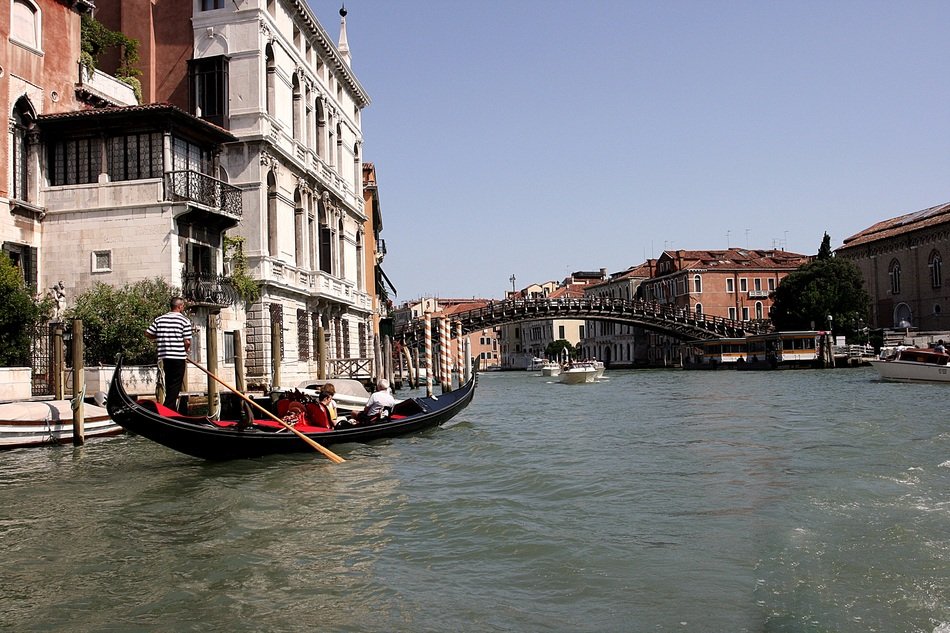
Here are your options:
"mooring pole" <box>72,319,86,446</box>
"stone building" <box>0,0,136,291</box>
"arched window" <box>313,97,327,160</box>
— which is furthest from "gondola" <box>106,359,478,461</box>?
"arched window" <box>313,97,327,160</box>

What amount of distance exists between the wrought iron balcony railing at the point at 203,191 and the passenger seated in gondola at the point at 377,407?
4985 millimetres

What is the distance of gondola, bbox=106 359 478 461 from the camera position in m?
6.23

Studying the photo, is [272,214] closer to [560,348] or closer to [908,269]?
[908,269]

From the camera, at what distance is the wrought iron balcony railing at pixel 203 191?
468 inches

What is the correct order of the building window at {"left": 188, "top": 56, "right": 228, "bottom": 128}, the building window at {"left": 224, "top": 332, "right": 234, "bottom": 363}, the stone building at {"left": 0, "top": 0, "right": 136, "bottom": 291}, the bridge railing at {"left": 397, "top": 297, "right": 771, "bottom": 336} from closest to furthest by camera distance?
the stone building at {"left": 0, "top": 0, "right": 136, "bottom": 291} < the building window at {"left": 224, "top": 332, "right": 234, "bottom": 363} < the building window at {"left": 188, "top": 56, "right": 228, "bottom": 128} < the bridge railing at {"left": 397, "top": 297, "right": 771, "bottom": 336}

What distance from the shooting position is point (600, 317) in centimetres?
3509

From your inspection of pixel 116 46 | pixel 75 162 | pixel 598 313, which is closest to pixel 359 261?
pixel 116 46

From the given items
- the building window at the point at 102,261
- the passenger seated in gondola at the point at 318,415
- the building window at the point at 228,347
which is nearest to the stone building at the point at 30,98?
the building window at the point at 102,261

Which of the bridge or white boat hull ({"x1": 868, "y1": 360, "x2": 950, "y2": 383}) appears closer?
white boat hull ({"x1": 868, "y1": 360, "x2": 950, "y2": 383})

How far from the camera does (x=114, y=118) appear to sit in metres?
11.8

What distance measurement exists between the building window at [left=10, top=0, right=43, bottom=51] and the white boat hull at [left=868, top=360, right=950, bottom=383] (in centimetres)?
1677

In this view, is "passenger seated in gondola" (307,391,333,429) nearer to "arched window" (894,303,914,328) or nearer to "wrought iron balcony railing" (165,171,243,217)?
"wrought iron balcony railing" (165,171,243,217)

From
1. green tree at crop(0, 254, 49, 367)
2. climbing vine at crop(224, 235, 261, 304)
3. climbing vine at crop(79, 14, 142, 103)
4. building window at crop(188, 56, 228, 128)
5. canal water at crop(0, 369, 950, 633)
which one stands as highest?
climbing vine at crop(79, 14, 142, 103)

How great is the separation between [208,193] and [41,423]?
16.7 feet
